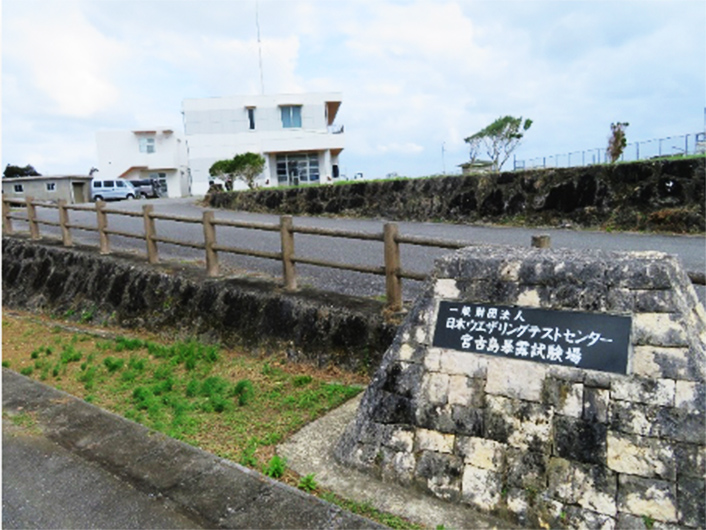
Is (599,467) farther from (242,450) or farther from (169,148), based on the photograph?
(169,148)

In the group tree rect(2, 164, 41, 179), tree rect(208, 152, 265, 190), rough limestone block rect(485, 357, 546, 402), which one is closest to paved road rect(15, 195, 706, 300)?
rough limestone block rect(485, 357, 546, 402)

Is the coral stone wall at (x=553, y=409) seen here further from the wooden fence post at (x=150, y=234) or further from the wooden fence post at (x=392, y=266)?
the wooden fence post at (x=150, y=234)

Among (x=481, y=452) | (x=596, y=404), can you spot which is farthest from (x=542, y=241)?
(x=481, y=452)

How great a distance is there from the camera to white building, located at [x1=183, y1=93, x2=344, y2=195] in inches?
1335

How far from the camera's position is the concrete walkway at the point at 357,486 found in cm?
288

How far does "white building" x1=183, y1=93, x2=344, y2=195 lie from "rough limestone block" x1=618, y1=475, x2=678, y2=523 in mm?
31991

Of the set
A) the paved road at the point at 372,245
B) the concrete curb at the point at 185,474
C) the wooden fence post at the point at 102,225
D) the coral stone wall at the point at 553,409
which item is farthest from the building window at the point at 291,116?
the coral stone wall at the point at 553,409

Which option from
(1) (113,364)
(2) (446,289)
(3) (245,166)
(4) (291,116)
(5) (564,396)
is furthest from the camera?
(4) (291,116)

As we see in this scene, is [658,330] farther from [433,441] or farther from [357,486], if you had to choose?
[357,486]

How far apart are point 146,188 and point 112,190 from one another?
374cm

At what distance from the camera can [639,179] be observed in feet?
32.5

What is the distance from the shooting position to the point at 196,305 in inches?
263

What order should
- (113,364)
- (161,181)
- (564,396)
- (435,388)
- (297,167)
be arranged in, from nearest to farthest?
(564,396)
(435,388)
(113,364)
(297,167)
(161,181)

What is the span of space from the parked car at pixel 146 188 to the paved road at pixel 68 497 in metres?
32.2
